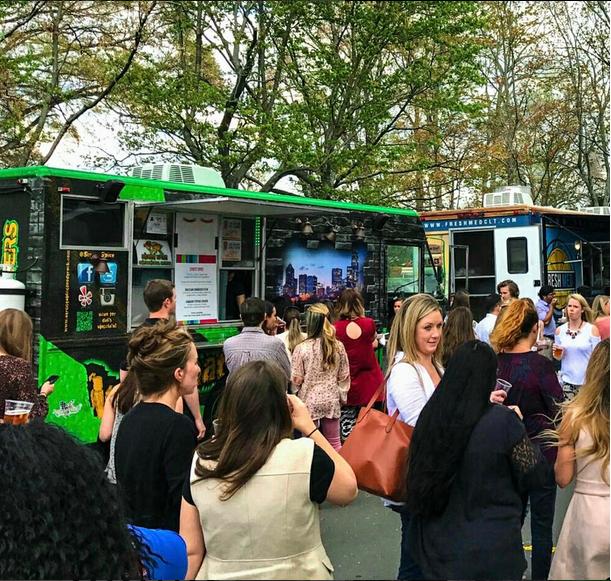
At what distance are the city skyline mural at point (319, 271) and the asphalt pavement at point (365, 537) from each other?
11.1 ft

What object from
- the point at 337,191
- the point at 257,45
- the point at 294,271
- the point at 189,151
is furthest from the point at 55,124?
the point at 294,271

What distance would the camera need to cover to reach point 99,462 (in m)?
2.02

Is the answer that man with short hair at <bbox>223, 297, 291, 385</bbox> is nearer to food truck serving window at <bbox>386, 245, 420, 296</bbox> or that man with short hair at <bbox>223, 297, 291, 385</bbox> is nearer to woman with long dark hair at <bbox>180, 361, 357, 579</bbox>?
woman with long dark hair at <bbox>180, 361, 357, 579</bbox>

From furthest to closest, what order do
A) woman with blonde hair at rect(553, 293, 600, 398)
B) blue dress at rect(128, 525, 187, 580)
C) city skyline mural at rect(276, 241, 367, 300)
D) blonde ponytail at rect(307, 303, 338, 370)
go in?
city skyline mural at rect(276, 241, 367, 300), woman with blonde hair at rect(553, 293, 600, 398), blonde ponytail at rect(307, 303, 338, 370), blue dress at rect(128, 525, 187, 580)

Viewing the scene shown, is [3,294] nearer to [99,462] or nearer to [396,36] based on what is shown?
[99,462]

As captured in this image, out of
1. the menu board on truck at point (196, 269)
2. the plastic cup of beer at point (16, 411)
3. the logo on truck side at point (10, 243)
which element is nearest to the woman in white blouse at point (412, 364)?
the plastic cup of beer at point (16, 411)

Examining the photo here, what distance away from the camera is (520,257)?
1488cm

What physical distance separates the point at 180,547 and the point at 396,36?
622 inches

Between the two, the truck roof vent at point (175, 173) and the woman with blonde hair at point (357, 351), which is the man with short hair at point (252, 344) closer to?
the woman with blonde hair at point (357, 351)

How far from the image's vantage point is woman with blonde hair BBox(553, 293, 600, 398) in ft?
25.5

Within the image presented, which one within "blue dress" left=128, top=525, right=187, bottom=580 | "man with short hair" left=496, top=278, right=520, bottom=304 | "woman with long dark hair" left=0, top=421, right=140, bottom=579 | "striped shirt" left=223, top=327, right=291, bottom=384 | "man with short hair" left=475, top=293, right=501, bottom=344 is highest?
"man with short hair" left=496, top=278, right=520, bottom=304

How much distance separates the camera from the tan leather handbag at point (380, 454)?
345cm

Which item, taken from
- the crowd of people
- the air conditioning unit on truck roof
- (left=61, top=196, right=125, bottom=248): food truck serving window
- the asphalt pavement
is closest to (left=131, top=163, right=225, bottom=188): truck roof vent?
(left=61, top=196, right=125, bottom=248): food truck serving window

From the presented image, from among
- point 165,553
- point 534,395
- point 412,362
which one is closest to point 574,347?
point 534,395
